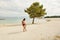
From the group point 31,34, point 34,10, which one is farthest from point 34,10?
point 31,34

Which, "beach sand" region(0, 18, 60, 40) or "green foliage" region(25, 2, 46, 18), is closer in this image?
"beach sand" region(0, 18, 60, 40)

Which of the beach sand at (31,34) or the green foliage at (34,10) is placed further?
the green foliage at (34,10)

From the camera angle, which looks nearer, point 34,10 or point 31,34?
point 31,34

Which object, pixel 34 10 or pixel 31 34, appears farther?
pixel 34 10

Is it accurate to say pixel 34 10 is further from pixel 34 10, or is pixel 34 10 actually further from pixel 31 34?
pixel 31 34

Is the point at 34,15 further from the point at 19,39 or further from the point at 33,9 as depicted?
the point at 19,39

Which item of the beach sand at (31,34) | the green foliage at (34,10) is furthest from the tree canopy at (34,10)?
the beach sand at (31,34)

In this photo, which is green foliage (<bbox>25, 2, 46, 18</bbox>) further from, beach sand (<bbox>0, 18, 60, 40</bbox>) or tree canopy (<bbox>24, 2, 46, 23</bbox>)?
beach sand (<bbox>0, 18, 60, 40</bbox>)

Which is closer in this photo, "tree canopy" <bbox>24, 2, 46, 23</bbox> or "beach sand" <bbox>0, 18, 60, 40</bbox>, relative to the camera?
"beach sand" <bbox>0, 18, 60, 40</bbox>

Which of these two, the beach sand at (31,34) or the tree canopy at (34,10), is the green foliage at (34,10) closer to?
the tree canopy at (34,10)

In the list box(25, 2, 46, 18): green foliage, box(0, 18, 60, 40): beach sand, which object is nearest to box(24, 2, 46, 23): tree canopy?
box(25, 2, 46, 18): green foliage

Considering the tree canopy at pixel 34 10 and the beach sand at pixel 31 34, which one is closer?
the beach sand at pixel 31 34

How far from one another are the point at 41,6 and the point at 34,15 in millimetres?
3939

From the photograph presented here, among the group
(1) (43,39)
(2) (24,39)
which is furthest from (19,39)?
(1) (43,39)
